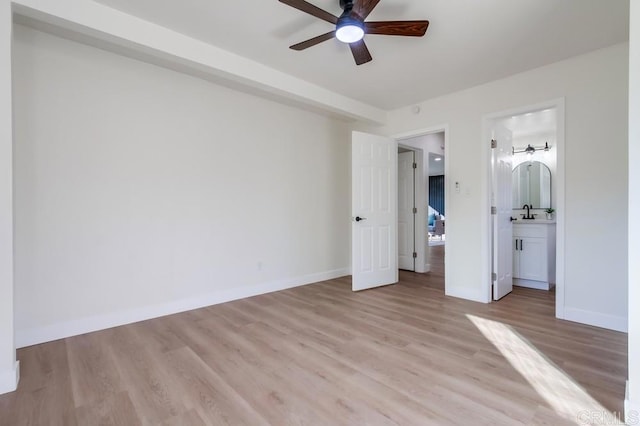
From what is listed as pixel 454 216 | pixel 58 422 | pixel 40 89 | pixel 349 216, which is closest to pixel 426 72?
pixel 454 216

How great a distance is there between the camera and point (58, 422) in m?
1.59

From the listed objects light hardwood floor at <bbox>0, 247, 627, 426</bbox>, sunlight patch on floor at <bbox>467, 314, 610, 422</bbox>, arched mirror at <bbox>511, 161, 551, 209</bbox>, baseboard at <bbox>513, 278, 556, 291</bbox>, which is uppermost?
arched mirror at <bbox>511, 161, 551, 209</bbox>

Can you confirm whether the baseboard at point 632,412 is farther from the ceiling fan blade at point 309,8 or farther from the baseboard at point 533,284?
the baseboard at point 533,284

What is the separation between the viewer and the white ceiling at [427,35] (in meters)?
2.29

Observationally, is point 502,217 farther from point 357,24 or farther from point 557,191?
point 357,24

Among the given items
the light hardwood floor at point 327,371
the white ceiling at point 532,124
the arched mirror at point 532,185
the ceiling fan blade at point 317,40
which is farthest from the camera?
the arched mirror at point 532,185

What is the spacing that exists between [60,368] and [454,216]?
409 centimetres

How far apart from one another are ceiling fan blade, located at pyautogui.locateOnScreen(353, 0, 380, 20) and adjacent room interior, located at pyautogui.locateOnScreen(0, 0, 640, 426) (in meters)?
0.02

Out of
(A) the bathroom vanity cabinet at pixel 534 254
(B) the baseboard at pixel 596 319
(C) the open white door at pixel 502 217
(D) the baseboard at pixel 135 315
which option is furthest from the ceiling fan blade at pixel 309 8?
(A) the bathroom vanity cabinet at pixel 534 254

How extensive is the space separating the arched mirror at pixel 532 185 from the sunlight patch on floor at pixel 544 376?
→ 313cm

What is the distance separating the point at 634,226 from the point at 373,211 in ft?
9.50

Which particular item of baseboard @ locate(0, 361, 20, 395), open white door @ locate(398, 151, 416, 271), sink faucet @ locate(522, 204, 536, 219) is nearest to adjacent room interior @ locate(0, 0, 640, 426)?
baseboard @ locate(0, 361, 20, 395)

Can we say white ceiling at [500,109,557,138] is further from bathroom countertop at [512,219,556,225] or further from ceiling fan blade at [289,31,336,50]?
ceiling fan blade at [289,31,336,50]

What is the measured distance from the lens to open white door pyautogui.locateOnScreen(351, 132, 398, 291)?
4.15m
